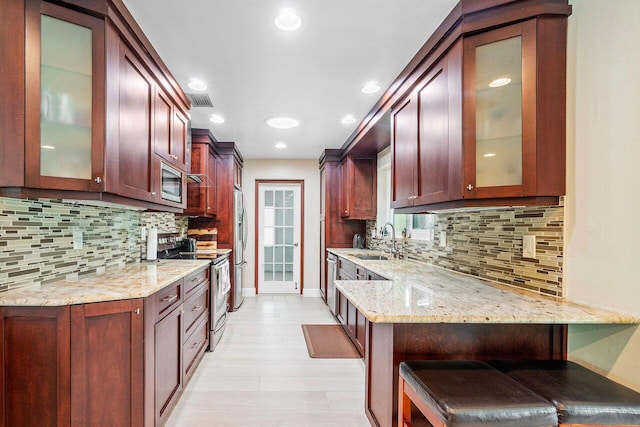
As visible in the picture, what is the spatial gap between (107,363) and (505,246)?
227cm

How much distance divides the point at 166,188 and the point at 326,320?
8.85 feet

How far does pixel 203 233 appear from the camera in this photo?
456cm

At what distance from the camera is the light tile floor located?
2.10 meters

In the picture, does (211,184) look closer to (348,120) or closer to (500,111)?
(348,120)

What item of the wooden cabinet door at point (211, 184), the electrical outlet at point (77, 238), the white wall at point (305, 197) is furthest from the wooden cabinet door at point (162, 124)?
the white wall at point (305, 197)

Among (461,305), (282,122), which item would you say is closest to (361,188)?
(282,122)

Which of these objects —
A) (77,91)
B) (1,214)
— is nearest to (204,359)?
(1,214)

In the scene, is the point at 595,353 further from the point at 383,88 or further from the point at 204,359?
the point at 204,359

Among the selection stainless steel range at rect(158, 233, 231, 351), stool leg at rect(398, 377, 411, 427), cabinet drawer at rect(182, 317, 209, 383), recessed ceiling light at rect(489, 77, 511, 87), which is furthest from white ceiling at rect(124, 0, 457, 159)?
cabinet drawer at rect(182, 317, 209, 383)

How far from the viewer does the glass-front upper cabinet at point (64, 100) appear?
1.50m

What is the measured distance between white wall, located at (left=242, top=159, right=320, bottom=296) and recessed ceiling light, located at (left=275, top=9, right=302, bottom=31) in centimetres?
390

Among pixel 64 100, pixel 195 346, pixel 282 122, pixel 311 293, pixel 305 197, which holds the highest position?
pixel 282 122

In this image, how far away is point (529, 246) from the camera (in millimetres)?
1745

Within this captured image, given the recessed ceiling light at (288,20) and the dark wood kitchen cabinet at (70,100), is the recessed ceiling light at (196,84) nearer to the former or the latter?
the dark wood kitchen cabinet at (70,100)
